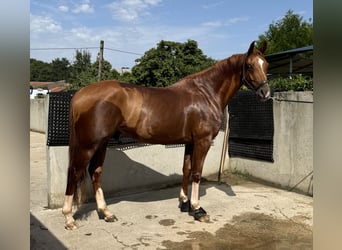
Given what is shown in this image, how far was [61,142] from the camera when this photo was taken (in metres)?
3.61

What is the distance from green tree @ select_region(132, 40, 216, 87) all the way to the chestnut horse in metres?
14.0

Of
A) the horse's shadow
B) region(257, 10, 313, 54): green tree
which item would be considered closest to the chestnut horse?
the horse's shadow

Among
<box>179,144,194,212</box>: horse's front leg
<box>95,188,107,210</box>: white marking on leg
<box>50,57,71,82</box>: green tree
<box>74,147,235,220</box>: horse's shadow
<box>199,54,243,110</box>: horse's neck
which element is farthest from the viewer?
<box>50,57,71,82</box>: green tree

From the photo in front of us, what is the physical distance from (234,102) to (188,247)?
3094mm

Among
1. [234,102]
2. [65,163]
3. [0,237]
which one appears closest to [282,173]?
[234,102]

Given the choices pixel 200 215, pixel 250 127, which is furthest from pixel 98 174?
pixel 250 127

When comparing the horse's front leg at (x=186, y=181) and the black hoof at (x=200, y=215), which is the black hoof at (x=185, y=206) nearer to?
the horse's front leg at (x=186, y=181)

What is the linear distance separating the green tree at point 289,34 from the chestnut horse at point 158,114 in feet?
56.2

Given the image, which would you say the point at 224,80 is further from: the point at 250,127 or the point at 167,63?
the point at 167,63

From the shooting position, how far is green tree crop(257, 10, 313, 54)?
20.5 m

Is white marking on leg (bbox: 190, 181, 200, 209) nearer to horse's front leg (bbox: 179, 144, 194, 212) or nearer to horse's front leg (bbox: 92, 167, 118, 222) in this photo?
horse's front leg (bbox: 179, 144, 194, 212)

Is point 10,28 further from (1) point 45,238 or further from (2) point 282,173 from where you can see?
(2) point 282,173

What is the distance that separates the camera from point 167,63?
18312 mm

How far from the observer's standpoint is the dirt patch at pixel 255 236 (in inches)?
110
